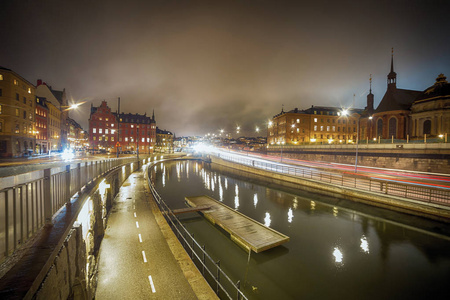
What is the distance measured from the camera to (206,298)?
19.9 feet

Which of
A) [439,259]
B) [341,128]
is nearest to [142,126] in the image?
[341,128]

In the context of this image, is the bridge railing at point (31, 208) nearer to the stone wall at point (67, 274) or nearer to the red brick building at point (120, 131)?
the stone wall at point (67, 274)

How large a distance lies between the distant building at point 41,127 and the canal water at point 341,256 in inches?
2053

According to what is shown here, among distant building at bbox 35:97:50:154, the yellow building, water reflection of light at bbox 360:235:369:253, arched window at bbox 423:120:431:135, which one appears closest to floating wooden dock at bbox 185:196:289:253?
water reflection of light at bbox 360:235:369:253

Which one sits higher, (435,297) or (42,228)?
(42,228)

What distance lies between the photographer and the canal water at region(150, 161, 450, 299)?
9.45 m

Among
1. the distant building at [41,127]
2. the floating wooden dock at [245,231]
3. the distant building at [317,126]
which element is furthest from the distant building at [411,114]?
the distant building at [41,127]

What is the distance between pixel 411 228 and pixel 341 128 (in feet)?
243

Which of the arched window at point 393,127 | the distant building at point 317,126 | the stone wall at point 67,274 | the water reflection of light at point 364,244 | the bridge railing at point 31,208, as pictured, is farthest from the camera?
the distant building at point 317,126

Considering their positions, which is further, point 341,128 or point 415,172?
point 341,128

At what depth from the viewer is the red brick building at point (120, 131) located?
246 ft

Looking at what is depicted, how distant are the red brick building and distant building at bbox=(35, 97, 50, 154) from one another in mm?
15301

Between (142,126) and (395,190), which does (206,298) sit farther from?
(142,126)

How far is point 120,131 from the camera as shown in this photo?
83625mm
